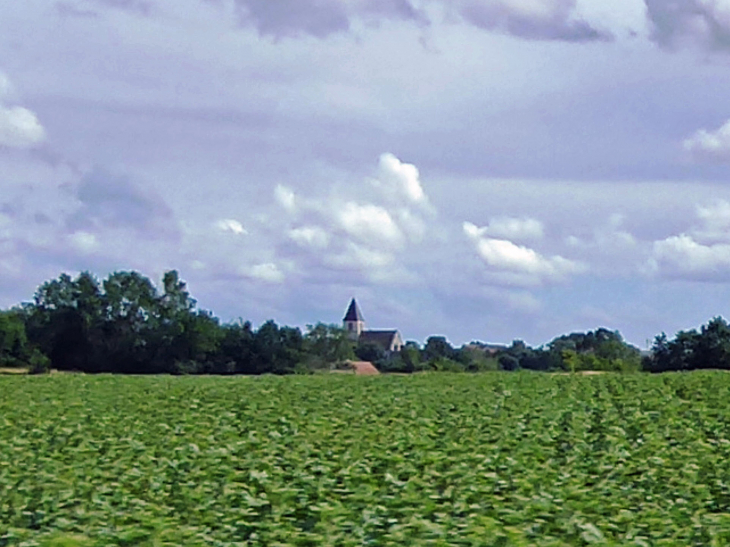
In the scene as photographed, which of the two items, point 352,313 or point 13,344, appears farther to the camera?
point 352,313

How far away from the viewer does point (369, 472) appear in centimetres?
1248

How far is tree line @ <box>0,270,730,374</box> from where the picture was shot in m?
68.4

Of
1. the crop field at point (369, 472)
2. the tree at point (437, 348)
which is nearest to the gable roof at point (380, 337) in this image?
the tree at point (437, 348)

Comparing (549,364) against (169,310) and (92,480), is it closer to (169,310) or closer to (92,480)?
(169,310)

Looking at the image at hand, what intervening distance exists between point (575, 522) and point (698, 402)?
17691 mm

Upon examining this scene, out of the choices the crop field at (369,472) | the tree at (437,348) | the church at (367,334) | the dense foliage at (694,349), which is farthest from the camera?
the church at (367,334)

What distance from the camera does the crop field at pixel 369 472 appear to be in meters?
8.44

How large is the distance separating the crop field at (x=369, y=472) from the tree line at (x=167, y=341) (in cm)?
4178

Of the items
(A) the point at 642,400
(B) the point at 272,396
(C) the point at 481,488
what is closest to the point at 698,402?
(A) the point at 642,400

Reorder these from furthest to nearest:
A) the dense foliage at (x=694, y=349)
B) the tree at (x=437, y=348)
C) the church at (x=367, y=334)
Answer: the church at (x=367, y=334), the tree at (x=437, y=348), the dense foliage at (x=694, y=349)

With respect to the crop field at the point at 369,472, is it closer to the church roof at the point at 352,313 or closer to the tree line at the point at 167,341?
the tree line at the point at 167,341

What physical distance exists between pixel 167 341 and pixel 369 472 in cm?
6070

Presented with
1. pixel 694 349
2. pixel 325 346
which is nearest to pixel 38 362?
pixel 325 346

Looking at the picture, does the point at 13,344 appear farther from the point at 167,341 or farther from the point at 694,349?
the point at 694,349
